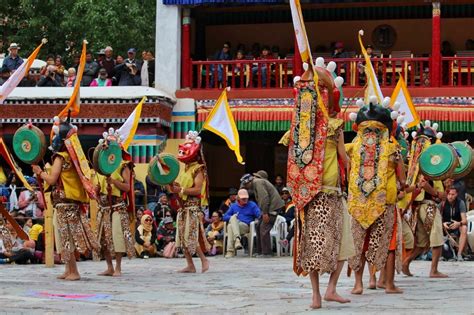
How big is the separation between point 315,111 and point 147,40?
23.0 m

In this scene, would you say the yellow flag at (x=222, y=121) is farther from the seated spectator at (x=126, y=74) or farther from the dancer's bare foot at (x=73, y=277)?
the seated spectator at (x=126, y=74)

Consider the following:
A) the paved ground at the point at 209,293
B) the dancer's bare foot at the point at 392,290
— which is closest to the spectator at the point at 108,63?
the paved ground at the point at 209,293

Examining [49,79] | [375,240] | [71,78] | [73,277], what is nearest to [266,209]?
[71,78]

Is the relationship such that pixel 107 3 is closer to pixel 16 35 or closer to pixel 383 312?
pixel 16 35

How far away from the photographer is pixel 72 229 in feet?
46.7

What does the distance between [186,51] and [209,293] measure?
41.9ft

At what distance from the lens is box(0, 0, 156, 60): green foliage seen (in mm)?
32000

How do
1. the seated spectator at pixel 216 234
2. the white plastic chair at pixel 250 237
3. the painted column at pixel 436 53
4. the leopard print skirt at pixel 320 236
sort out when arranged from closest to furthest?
1. the leopard print skirt at pixel 320 236
2. the white plastic chair at pixel 250 237
3. the seated spectator at pixel 216 234
4. the painted column at pixel 436 53

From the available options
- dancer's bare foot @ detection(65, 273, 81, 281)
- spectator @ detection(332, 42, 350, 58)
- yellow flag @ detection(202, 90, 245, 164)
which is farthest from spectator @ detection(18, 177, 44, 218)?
spectator @ detection(332, 42, 350, 58)

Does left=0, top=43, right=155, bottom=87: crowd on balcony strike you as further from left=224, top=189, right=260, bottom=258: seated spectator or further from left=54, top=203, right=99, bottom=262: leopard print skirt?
left=54, top=203, right=99, bottom=262: leopard print skirt

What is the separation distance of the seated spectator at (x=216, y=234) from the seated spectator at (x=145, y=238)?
1050 millimetres

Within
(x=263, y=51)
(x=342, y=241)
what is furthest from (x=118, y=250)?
(x=263, y=51)

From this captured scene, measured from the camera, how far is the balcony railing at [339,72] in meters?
23.9

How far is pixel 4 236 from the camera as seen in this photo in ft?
45.3
